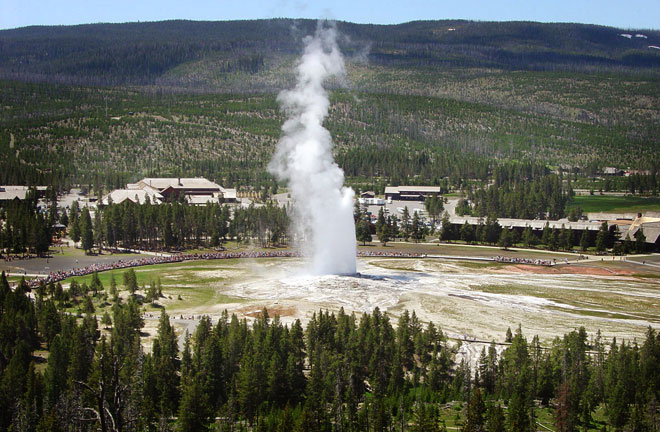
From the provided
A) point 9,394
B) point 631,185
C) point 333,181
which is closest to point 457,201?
point 631,185

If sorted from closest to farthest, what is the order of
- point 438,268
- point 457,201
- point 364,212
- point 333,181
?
1. point 333,181
2. point 438,268
3. point 364,212
4. point 457,201

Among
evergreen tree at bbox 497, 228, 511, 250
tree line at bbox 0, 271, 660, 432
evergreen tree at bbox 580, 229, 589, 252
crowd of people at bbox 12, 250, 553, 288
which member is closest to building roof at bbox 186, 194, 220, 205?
crowd of people at bbox 12, 250, 553, 288

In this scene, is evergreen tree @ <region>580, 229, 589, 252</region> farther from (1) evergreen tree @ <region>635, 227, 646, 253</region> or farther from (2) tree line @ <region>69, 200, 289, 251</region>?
(2) tree line @ <region>69, 200, 289, 251</region>

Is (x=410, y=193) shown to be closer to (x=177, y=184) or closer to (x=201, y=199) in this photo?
(x=201, y=199)

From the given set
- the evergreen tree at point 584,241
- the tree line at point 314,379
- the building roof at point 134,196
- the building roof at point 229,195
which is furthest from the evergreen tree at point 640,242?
the building roof at point 229,195

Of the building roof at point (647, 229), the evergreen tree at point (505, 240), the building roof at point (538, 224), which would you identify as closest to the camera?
the building roof at point (647, 229)

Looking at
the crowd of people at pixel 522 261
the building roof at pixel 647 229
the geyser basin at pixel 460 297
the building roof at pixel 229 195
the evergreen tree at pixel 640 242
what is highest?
the building roof at pixel 229 195

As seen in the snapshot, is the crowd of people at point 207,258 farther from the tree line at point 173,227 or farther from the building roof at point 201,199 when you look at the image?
the building roof at point 201,199

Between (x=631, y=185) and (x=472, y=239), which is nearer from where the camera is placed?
(x=472, y=239)

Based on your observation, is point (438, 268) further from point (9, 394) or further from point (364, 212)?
point (9, 394)
